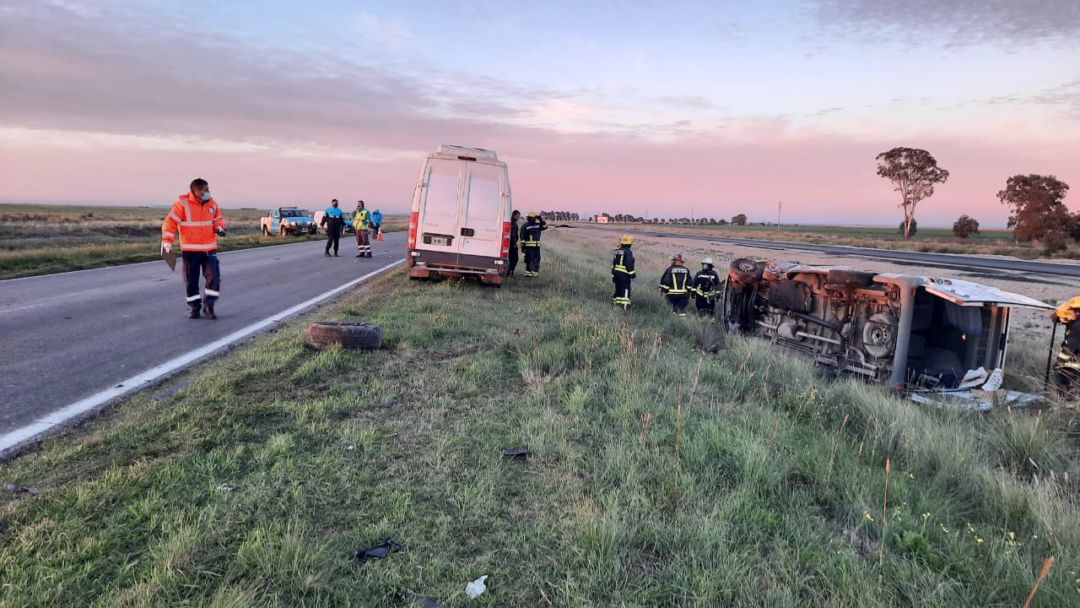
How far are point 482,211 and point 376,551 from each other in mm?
8948

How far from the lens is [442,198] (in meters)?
11.0

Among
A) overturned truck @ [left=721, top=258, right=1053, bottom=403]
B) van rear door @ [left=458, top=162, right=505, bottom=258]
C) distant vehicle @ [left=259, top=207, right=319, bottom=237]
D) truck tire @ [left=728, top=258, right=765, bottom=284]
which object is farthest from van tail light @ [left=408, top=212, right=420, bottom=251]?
distant vehicle @ [left=259, top=207, right=319, bottom=237]

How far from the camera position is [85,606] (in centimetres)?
221

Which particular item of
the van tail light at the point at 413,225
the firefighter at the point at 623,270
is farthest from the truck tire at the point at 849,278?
the van tail light at the point at 413,225

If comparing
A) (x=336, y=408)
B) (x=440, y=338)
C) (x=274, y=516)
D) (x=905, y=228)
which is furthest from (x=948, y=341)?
(x=905, y=228)

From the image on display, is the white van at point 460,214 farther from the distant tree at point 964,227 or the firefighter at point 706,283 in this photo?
the distant tree at point 964,227

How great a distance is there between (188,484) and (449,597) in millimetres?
1687

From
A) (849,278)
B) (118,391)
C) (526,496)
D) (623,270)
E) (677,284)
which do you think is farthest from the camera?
(677,284)

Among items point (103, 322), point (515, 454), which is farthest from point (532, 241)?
Result: point (515, 454)

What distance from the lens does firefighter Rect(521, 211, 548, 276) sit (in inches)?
576

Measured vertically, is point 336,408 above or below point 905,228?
below

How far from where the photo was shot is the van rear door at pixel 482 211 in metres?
11.1

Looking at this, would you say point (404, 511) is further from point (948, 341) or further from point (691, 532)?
point (948, 341)

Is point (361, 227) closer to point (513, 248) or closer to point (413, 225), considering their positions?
point (513, 248)
